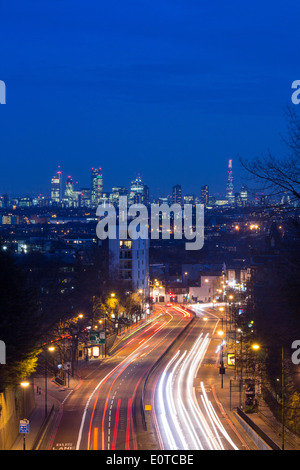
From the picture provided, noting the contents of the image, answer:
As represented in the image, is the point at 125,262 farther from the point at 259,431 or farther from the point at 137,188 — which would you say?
the point at 137,188

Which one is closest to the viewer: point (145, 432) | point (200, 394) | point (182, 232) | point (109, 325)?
point (145, 432)

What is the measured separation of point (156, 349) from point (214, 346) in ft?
11.3

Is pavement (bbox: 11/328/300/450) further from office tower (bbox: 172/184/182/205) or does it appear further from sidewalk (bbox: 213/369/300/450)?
office tower (bbox: 172/184/182/205)

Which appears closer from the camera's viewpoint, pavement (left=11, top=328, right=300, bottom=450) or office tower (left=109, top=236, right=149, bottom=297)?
pavement (left=11, top=328, right=300, bottom=450)

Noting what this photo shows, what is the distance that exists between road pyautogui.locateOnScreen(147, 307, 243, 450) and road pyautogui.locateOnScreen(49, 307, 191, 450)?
0.70 metres

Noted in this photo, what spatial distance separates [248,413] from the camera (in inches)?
803

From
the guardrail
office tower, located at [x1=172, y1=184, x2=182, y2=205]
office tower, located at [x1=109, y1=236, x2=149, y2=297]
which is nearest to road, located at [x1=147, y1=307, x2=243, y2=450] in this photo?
the guardrail

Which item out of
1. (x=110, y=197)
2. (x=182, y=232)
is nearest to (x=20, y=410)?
(x=182, y=232)

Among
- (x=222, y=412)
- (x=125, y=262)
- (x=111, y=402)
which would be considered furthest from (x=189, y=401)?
(x=125, y=262)

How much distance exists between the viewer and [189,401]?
2278 cm

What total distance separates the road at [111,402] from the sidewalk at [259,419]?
114 inches

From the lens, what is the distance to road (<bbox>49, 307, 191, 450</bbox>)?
17.7 metres

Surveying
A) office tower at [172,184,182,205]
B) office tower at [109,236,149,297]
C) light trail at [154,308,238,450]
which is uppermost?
office tower at [172,184,182,205]

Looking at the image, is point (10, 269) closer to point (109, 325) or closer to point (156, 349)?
point (156, 349)
